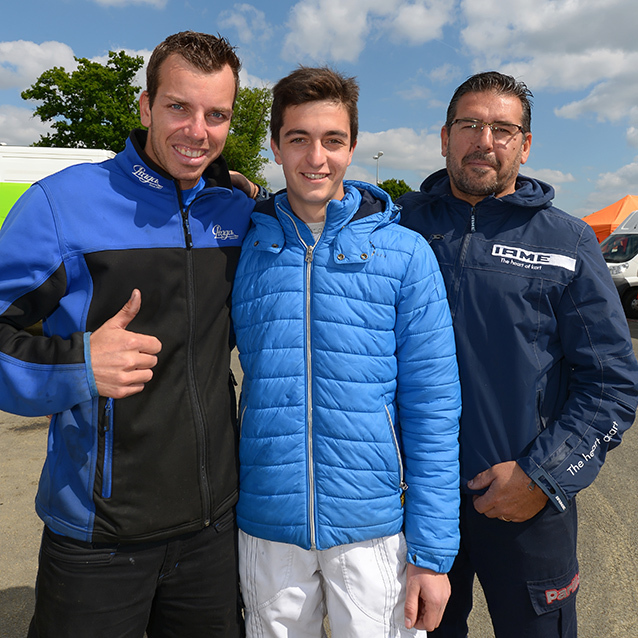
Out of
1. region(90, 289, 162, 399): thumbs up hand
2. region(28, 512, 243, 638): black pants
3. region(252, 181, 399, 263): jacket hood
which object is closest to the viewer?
region(90, 289, 162, 399): thumbs up hand

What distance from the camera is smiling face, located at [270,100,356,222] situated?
204cm

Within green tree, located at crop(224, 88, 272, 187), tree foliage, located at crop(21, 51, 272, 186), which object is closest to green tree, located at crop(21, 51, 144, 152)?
tree foliage, located at crop(21, 51, 272, 186)

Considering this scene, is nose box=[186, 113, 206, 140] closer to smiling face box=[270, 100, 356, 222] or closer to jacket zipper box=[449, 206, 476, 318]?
smiling face box=[270, 100, 356, 222]

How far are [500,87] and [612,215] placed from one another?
75.7 ft

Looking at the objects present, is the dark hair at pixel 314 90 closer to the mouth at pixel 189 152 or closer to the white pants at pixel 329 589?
the mouth at pixel 189 152

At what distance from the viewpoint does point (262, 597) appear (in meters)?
1.99

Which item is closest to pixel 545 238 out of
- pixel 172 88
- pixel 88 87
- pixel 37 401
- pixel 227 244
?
pixel 227 244

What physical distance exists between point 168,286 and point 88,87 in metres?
30.9

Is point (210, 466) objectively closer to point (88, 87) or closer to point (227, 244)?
point (227, 244)

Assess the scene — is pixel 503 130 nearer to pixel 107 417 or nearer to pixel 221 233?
pixel 221 233

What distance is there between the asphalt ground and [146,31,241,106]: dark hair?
3.10 metres

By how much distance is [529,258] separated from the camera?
213 centimetres

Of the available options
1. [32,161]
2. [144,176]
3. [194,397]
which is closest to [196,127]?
[144,176]

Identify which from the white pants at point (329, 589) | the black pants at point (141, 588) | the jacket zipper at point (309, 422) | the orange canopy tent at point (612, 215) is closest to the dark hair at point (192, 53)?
the jacket zipper at point (309, 422)
